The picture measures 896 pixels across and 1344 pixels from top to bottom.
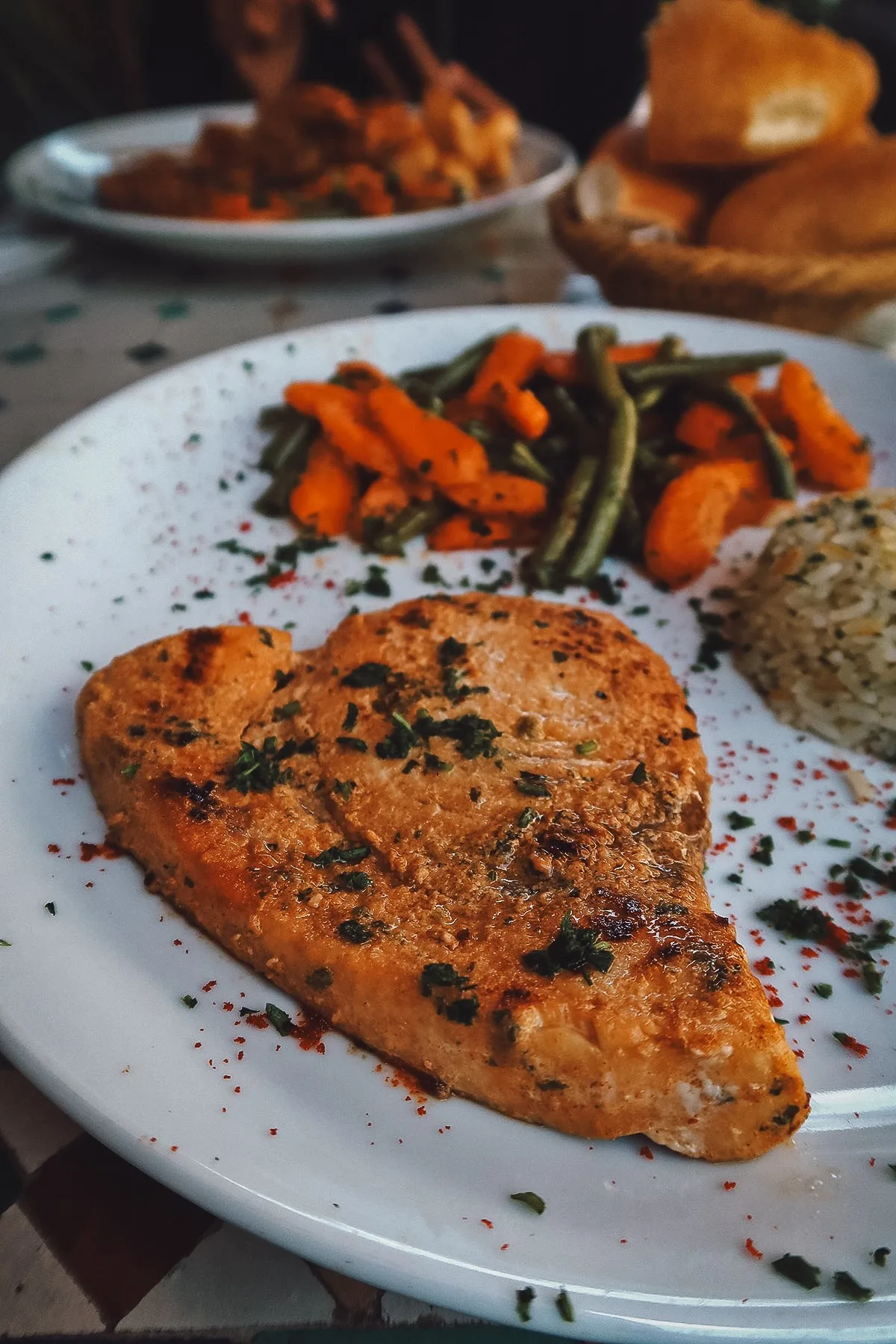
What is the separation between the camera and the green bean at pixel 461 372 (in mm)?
2936

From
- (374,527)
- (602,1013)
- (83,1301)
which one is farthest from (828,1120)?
(374,527)

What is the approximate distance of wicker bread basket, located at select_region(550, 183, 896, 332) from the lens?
3.26m

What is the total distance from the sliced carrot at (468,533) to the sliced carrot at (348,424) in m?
0.20

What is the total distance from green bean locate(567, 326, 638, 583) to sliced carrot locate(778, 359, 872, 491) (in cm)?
50

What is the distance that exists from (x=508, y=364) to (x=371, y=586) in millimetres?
897

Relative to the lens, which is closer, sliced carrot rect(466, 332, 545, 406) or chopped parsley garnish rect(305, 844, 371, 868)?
chopped parsley garnish rect(305, 844, 371, 868)

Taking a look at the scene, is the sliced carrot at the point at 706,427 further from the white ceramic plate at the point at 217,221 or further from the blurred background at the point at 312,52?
the blurred background at the point at 312,52

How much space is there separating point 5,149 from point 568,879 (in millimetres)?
7016

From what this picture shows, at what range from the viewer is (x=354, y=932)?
1439 millimetres

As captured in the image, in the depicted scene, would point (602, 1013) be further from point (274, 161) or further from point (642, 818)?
point (274, 161)

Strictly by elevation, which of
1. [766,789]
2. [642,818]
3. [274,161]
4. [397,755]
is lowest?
[766,789]

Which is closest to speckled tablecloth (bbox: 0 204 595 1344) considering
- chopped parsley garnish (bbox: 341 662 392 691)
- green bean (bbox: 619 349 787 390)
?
chopped parsley garnish (bbox: 341 662 392 691)

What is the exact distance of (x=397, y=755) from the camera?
1.73 meters

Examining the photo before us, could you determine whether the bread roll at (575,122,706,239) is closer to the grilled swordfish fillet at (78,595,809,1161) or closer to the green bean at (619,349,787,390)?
the green bean at (619,349,787,390)
